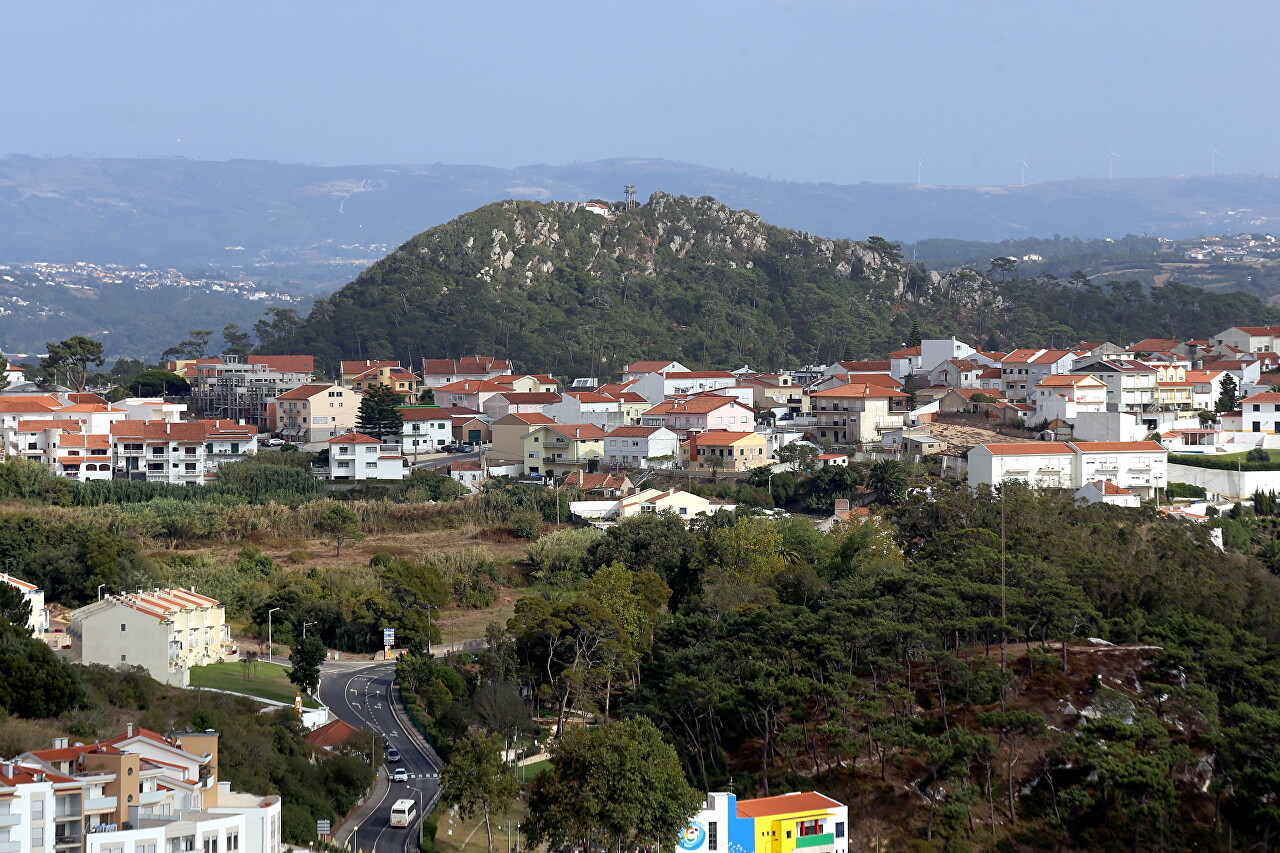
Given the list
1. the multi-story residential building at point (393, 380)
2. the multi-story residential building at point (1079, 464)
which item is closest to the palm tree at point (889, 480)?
the multi-story residential building at point (1079, 464)

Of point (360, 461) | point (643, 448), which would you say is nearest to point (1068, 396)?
point (643, 448)

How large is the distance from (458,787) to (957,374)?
128 feet

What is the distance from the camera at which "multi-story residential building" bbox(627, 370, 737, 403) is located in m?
59.8

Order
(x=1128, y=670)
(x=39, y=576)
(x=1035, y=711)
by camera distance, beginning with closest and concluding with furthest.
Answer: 1. (x=1035, y=711)
2. (x=1128, y=670)
3. (x=39, y=576)

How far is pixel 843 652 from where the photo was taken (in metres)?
28.1

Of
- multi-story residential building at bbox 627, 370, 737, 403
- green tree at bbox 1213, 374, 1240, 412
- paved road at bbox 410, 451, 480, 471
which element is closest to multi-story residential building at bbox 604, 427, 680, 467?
paved road at bbox 410, 451, 480, 471

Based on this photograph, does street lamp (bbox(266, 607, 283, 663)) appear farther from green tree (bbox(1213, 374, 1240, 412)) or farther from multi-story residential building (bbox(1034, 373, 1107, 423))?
green tree (bbox(1213, 374, 1240, 412))

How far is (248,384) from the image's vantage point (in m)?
61.1

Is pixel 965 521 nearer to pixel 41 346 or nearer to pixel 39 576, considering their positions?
pixel 39 576

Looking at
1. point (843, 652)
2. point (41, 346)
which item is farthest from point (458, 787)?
point (41, 346)

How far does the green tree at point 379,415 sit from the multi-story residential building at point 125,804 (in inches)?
1187

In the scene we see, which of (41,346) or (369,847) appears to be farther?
(41,346)

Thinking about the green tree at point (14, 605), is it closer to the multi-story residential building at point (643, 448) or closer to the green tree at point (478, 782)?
the green tree at point (478, 782)

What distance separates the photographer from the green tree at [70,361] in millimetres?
61781
